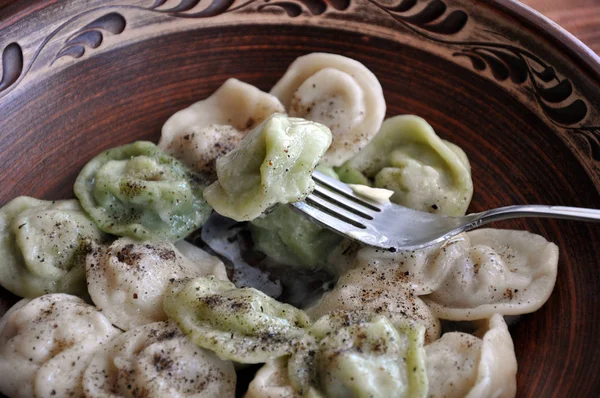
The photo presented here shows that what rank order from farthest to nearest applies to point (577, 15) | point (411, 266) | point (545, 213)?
point (577, 15) → point (411, 266) → point (545, 213)

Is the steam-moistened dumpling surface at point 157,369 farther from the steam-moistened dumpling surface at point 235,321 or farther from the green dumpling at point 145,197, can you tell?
the green dumpling at point 145,197

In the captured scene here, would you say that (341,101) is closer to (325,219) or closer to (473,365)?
(325,219)

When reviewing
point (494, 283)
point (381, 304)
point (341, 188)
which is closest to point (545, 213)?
point (494, 283)

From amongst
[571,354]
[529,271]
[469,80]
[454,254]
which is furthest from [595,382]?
[469,80]

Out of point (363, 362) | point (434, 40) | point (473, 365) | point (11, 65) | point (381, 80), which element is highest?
point (11, 65)

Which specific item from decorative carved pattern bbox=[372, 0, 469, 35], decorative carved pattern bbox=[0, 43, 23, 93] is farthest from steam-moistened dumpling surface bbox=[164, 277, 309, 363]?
decorative carved pattern bbox=[372, 0, 469, 35]
